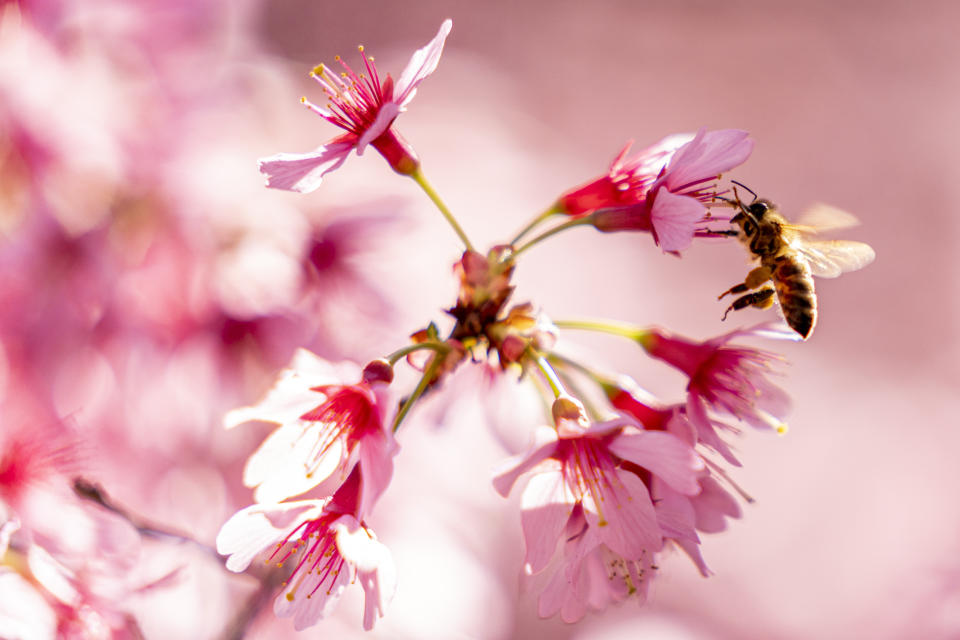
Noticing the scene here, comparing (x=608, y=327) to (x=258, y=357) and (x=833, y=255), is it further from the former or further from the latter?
(x=258, y=357)

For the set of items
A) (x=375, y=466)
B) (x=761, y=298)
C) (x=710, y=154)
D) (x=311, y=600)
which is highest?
(x=710, y=154)

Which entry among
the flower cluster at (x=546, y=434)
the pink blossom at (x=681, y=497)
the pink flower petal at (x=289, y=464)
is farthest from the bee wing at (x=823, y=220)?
the pink flower petal at (x=289, y=464)

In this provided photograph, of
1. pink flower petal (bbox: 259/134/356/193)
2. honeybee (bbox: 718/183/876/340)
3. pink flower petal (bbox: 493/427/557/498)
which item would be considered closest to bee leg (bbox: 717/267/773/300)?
honeybee (bbox: 718/183/876/340)

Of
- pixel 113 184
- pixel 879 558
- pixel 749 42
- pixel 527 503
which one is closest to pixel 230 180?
pixel 113 184

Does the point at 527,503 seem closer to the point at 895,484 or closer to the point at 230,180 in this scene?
the point at 230,180

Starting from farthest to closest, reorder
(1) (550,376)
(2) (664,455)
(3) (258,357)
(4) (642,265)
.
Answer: (4) (642,265) < (3) (258,357) < (1) (550,376) < (2) (664,455)

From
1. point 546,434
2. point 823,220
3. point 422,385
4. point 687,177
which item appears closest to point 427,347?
point 422,385
